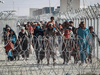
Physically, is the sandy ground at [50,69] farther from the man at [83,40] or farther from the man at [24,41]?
the man at [24,41]

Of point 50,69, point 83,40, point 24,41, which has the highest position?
point 83,40

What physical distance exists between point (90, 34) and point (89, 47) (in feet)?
1.34

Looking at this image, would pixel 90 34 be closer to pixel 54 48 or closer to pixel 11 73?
pixel 54 48

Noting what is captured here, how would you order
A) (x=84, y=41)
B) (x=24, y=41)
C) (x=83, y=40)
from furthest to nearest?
(x=24, y=41), (x=84, y=41), (x=83, y=40)

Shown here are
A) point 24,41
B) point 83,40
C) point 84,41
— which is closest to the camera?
point 83,40

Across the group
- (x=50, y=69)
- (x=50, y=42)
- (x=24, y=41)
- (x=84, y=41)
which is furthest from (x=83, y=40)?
(x=24, y=41)

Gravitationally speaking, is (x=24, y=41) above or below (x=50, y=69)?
above

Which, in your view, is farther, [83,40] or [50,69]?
[83,40]

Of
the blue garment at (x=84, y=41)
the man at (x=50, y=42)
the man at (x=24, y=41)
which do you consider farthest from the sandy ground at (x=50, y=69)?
the man at (x=24, y=41)

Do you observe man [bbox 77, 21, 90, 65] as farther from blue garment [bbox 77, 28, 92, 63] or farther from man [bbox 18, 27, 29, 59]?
man [bbox 18, 27, 29, 59]

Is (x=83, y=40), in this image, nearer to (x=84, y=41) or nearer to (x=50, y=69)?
(x=84, y=41)

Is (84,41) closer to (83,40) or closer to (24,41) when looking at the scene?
(83,40)

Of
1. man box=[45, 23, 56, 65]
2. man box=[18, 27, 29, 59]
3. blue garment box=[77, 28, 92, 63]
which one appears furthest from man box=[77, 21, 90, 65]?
man box=[18, 27, 29, 59]

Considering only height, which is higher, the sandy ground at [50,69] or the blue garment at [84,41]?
the blue garment at [84,41]
